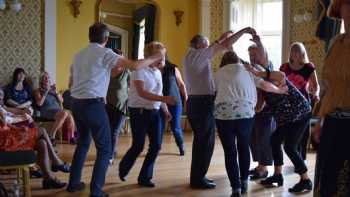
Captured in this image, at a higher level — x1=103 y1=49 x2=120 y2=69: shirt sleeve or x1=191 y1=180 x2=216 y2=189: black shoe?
x1=103 y1=49 x2=120 y2=69: shirt sleeve

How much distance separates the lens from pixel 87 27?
356 inches

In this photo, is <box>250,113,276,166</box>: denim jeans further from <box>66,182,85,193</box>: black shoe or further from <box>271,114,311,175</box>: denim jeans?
<box>66,182,85,193</box>: black shoe

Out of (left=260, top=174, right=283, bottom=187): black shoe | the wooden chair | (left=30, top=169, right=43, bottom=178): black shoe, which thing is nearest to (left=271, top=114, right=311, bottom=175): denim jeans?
(left=260, top=174, right=283, bottom=187): black shoe

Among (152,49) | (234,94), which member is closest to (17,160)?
(152,49)

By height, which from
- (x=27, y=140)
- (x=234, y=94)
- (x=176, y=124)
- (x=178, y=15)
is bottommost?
(x=176, y=124)

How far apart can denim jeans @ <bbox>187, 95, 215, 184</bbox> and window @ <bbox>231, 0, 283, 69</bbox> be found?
526 centimetres

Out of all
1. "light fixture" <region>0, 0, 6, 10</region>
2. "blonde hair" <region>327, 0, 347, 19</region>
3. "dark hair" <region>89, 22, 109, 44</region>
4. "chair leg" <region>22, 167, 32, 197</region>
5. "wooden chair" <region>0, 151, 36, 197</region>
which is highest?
"light fixture" <region>0, 0, 6, 10</region>

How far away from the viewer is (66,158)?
6.20 meters

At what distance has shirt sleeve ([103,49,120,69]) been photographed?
3781mm

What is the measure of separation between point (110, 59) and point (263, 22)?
651cm

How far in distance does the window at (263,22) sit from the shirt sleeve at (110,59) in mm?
5930

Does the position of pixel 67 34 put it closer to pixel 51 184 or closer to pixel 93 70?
pixel 51 184

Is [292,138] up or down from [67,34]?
down

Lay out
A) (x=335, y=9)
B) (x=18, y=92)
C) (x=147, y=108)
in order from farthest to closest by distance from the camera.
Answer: (x=18, y=92) < (x=147, y=108) < (x=335, y=9)
